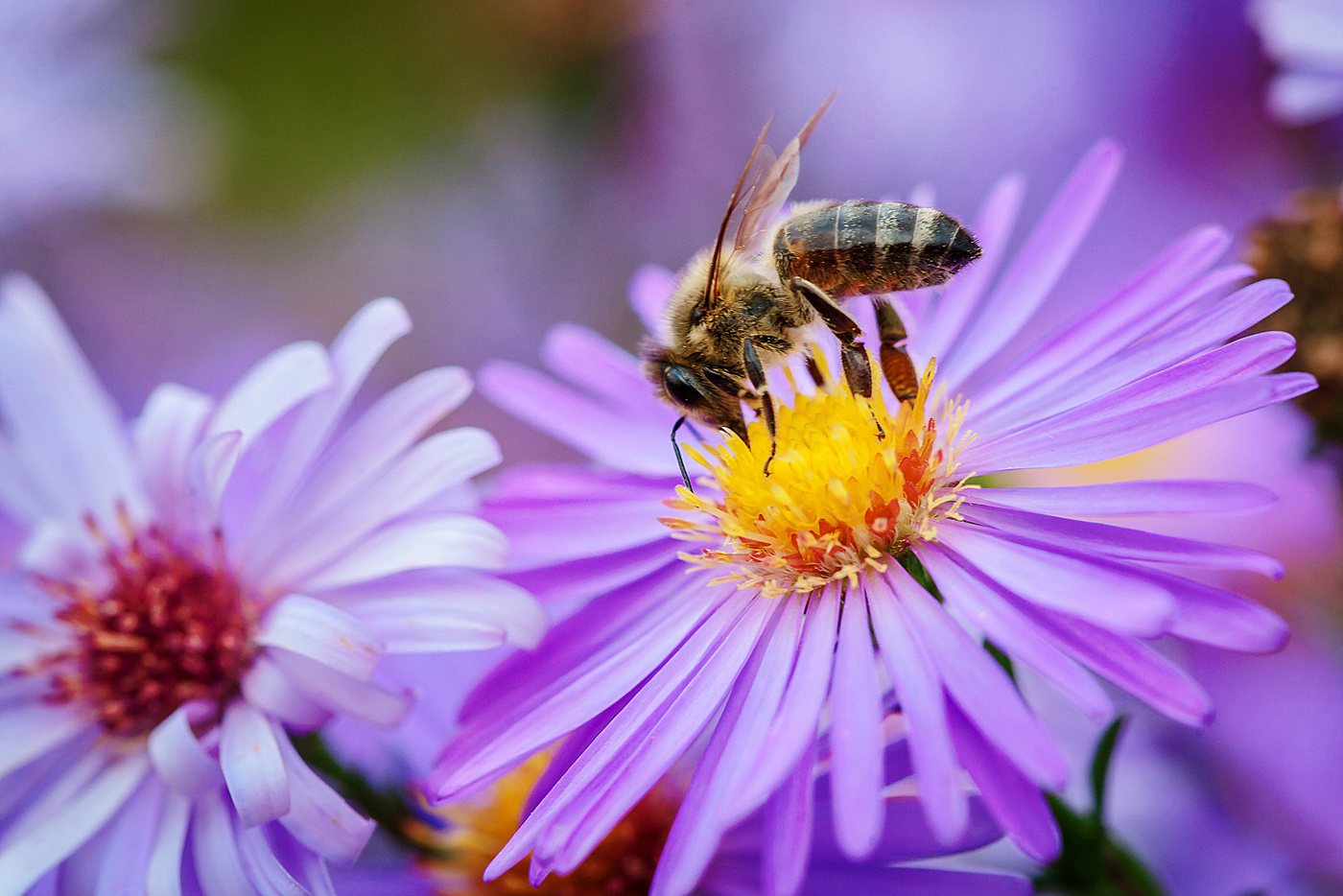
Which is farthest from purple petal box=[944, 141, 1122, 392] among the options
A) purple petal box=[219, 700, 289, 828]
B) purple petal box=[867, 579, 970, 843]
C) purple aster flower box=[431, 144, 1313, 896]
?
purple petal box=[219, 700, 289, 828]

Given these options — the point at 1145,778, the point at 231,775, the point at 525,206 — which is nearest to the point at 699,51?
the point at 525,206

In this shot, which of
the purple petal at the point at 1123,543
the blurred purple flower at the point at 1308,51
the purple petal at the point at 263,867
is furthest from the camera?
the blurred purple flower at the point at 1308,51

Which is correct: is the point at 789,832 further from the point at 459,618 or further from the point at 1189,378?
the point at 1189,378

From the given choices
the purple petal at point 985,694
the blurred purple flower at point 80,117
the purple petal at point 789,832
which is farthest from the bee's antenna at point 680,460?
the blurred purple flower at point 80,117

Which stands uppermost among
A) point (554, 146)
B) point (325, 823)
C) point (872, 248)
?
point (554, 146)

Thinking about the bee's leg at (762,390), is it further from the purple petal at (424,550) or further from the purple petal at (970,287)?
the purple petal at (424,550)

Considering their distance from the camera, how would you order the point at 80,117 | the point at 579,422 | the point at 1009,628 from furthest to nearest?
1. the point at 80,117
2. the point at 579,422
3. the point at 1009,628

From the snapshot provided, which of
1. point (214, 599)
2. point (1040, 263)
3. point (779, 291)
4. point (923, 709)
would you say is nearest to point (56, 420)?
point (214, 599)
